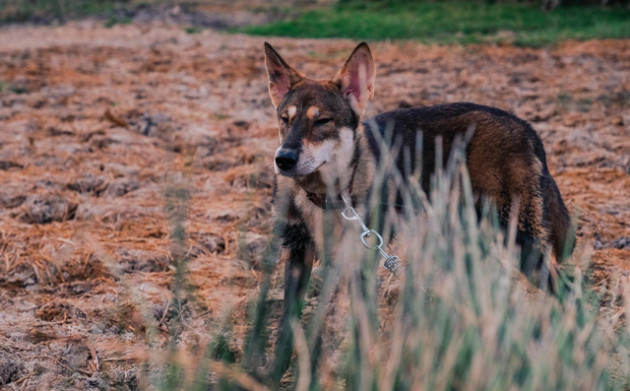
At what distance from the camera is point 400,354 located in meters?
1.39

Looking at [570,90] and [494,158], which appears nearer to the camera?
[494,158]

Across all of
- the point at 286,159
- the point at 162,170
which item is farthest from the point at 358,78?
the point at 162,170

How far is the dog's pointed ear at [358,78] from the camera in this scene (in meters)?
3.91

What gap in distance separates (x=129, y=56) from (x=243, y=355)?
443 inches

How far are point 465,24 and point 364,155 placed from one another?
13.4 m

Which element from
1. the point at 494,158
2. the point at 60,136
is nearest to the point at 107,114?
the point at 60,136

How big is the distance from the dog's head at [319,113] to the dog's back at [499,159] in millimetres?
201

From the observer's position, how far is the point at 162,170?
229 inches

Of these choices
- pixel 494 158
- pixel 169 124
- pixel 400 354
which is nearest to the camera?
pixel 400 354

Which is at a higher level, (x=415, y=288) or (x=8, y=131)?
(x=415, y=288)

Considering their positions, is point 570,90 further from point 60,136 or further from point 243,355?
point 243,355

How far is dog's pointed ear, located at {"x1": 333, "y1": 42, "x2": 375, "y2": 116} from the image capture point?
12.8ft

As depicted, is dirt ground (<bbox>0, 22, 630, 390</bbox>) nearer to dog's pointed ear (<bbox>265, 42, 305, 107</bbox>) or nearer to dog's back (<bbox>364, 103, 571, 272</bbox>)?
dog's back (<bbox>364, 103, 571, 272</bbox>)

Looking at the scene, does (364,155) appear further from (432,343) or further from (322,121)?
(432,343)
